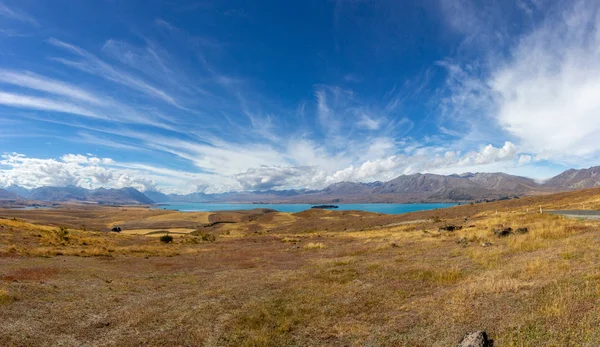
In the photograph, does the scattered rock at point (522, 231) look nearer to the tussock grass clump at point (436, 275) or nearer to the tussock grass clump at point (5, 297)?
the tussock grass clump at point (436, 275)

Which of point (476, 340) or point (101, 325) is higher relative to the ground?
point (476, 340)

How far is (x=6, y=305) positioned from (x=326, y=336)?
13.6m

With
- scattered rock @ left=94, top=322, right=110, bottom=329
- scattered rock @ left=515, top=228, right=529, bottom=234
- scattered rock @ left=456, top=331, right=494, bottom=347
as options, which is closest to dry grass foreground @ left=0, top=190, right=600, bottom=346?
scattered rock @ left=94, top=322, right=110, bottom=329

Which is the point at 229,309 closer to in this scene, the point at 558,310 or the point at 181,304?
the point at 181,304

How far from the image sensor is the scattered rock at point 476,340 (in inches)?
299

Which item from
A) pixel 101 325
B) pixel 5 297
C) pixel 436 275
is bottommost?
pixel 101 325

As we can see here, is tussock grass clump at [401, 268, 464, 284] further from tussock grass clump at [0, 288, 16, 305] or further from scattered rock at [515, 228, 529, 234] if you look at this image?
tussock grass clump at [0, 288, 16, 305]

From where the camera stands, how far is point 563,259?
14758mm

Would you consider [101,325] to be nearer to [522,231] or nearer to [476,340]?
[476,340]

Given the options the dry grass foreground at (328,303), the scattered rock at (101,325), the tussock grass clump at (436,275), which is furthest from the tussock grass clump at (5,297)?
the tussock grass clump at (436,275)

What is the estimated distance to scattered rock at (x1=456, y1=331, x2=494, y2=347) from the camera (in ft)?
24.9

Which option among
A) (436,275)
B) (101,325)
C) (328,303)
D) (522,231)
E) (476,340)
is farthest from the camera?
(522,231)

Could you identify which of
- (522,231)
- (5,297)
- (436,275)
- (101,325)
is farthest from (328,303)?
(522,231)

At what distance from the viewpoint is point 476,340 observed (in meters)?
7.70
